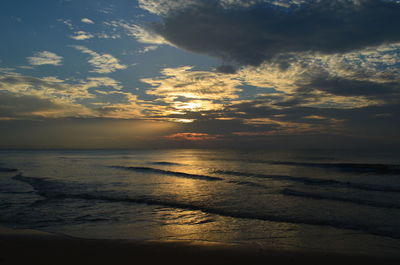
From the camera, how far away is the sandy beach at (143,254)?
652cm

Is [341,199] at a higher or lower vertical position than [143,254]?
lower

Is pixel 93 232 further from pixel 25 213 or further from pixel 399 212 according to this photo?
pixel 399 212

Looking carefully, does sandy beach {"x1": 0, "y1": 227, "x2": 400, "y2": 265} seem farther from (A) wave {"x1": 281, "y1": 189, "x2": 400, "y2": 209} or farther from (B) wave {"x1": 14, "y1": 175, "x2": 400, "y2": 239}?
(A) wave {"x1": 281, "y1": 189, "x2": 400, "y2": 209}

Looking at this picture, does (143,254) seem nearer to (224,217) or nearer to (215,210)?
(224,217)

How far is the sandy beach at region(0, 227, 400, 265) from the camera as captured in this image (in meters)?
6.52

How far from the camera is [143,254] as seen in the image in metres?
6.91

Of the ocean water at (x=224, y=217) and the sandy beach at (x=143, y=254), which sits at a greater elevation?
the sandy beach at (x=143, y=254)

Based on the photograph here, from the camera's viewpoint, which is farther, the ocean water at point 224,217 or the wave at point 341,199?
the wave at point 341,199

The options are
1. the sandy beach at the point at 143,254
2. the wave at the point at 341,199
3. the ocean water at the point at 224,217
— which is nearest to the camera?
the sandy beach at the point at 143,254

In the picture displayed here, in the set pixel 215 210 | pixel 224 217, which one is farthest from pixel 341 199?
pixel 224 217

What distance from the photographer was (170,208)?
13.3 meters

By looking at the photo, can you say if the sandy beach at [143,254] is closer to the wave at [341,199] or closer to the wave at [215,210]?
the wave at [215,210]

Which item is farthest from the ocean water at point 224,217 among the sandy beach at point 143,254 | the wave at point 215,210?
the sandy beach at point 143,254

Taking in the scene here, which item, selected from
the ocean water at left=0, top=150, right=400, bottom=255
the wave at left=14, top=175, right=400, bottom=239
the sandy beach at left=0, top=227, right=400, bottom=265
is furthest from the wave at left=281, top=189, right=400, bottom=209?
the sandy beach at left=0, top=227, right=400, bottom=265
